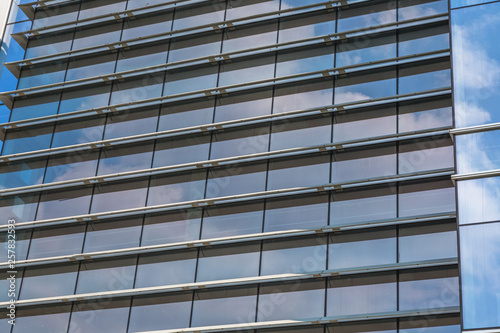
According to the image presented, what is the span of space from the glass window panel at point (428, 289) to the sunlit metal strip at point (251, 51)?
30.9ft

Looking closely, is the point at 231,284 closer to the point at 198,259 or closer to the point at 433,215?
the point at 198,259

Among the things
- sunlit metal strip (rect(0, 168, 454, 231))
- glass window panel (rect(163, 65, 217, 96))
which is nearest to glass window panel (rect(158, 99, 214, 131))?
glass window panel (rect(163, 65, 217, 96))

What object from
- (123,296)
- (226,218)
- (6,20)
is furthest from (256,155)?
(6,20)

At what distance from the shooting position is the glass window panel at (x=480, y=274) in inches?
813

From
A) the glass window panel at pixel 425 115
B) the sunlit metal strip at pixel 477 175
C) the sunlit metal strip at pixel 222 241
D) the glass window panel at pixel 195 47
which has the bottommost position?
the sunlit metal strip at pixel 477 175

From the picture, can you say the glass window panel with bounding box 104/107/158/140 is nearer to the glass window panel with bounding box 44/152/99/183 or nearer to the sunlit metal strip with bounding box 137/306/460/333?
the glass window panel with bounding box 44/152/99/183

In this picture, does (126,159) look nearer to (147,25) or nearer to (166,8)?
(147,25)

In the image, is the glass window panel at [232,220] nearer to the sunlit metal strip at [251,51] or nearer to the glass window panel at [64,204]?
the glass window panel at [64,204]

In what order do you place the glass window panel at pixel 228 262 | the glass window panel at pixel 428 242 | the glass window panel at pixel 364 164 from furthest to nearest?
the glass window panel at pixel 364 164 → the glass window panel at pixel 228 262 → the glass window panel at pixel 428 242

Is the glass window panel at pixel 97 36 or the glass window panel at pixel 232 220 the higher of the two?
the glass window panel at pixel 97 36

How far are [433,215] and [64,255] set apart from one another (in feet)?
42.2

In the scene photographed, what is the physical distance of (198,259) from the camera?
97.5ft

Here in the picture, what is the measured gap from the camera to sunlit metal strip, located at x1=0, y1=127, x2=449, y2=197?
29344 mm

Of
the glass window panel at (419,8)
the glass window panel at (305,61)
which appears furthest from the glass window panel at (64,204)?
the glass window panel at (419,8)
